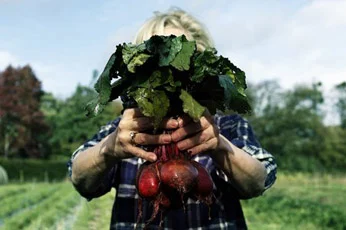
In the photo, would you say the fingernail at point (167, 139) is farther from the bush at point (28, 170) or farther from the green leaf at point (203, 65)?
the bush at point (28, 170)

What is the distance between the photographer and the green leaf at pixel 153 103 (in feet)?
5.71

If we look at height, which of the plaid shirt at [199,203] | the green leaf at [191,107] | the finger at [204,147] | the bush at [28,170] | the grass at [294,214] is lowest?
the grass at [294,214]

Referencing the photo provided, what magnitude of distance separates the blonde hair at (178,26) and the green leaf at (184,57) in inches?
28.1

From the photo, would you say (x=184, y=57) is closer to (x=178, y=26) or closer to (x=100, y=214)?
(x=178, y=26)

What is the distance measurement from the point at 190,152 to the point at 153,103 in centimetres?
25

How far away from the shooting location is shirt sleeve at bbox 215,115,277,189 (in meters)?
2.40

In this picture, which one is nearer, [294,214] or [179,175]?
[179,175]

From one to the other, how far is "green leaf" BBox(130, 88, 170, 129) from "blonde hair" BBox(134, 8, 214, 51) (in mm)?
780

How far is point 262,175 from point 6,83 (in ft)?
162

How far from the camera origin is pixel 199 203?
8.05 ft

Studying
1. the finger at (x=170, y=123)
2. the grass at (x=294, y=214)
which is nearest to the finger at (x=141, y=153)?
the finger at (x=170, y=123)

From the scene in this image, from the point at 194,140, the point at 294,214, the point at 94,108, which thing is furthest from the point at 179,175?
the point at 294,214

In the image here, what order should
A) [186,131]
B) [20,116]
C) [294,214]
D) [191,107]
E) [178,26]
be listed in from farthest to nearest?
1. [20,116]
2. [294,214]
3. [178,26]
4. [186,131]
5. [191,107]

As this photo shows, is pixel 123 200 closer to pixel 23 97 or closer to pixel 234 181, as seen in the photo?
pixel 234 181
